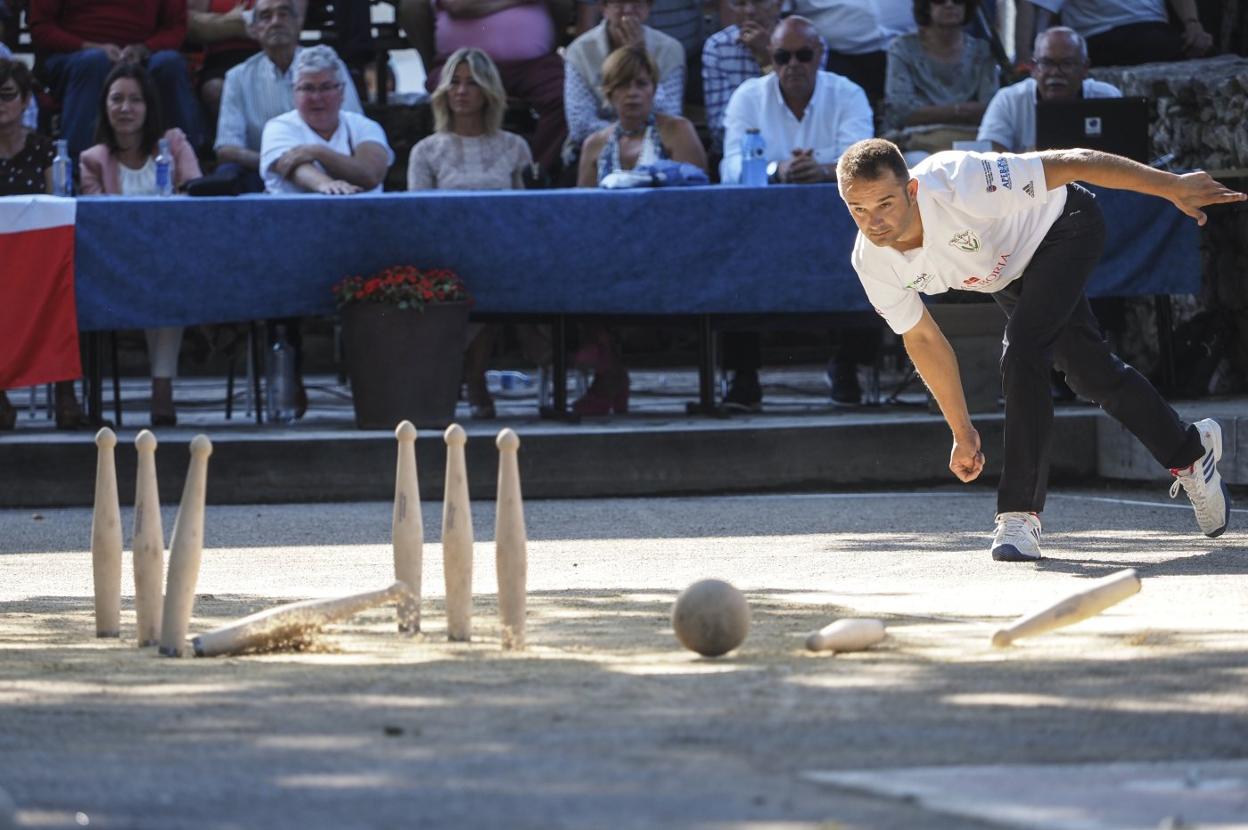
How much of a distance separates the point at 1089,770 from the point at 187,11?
1082 cm

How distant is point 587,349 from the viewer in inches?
441

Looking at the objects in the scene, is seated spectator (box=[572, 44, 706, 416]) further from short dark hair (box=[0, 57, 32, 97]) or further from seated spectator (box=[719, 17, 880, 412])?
short dark hair (box=[0, 57, 32, 97])

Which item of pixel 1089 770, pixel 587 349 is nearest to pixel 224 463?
pixel 587 349

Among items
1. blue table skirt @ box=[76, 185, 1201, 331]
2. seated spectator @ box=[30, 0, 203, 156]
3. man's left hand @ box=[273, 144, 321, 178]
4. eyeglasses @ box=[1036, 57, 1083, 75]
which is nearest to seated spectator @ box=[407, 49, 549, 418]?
man's left hand @ box=[273, 144, 321, 178]

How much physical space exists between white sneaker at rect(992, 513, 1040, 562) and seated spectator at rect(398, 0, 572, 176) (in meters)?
6.07

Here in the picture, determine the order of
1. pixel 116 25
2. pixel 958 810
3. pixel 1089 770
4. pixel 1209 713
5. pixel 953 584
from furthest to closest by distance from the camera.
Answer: pixel 116 25 < pixel 953 584 < pixel 1209 713 < pixel 1089 770 < pixel 958 810

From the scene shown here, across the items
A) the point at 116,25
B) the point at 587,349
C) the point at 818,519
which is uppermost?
the point at 116,25

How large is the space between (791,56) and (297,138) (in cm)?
290

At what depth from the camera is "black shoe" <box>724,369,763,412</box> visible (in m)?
11.5

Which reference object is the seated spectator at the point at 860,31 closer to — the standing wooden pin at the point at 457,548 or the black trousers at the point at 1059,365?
the black trousers at the point at 1059,365

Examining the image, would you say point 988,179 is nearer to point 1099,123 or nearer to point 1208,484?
point 1208,484

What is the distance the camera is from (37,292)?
9.99 m

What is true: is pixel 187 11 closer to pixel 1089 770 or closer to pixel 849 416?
pixel 849 416

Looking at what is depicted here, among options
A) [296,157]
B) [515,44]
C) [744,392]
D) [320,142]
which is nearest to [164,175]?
[296,157]
